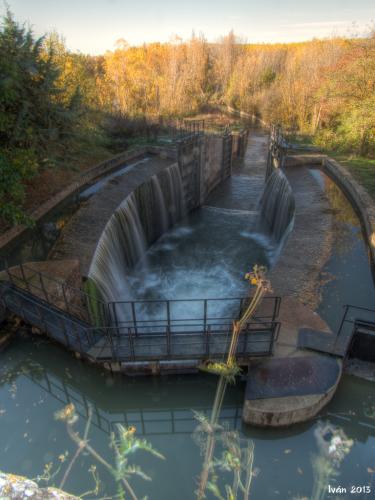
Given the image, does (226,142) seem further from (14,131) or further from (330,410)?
(330,410)

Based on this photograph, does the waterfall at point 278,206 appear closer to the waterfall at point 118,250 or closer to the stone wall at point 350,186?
the stone wall at point 350,186

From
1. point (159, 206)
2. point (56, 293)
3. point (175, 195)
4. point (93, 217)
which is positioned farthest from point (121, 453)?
Result: point (175, 195)

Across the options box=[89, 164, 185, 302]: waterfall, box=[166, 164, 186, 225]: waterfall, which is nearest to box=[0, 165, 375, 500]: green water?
box=[89, 164, 185, 302]: waterfall

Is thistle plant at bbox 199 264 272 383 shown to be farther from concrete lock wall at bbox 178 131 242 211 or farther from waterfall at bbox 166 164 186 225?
concrete lock wall at bbox 178 131 242 211

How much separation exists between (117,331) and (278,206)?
1416 cm

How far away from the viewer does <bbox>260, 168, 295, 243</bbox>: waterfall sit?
60.5 feet

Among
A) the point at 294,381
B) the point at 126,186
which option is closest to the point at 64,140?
the point at 126,186

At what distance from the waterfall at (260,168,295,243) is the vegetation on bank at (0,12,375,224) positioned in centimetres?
574

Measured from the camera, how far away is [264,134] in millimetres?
42438

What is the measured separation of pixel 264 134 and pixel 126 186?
28.8 m

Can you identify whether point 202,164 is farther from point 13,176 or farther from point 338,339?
point 338,339

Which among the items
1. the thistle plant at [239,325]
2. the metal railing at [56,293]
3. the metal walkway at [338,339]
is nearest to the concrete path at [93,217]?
the metal railing at [56,293]

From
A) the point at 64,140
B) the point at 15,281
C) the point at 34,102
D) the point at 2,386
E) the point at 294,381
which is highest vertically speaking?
the point at 34,102

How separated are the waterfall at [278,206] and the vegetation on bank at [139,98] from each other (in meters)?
5.74
